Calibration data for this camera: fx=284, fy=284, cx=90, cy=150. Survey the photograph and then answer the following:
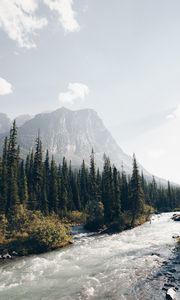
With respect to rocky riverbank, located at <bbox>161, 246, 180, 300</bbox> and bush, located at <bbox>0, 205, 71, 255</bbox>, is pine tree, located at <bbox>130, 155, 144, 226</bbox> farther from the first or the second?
rocky riverbank, located at <bbox>161, 246, 180, 300</bbox>

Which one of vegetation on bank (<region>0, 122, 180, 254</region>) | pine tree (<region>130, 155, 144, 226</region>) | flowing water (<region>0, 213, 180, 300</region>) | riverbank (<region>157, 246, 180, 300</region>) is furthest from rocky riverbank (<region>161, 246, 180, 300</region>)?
pine tree (<region>130, 155, 144, 226</region>)

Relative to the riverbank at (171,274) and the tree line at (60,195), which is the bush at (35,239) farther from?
the riverbank at (171,274)

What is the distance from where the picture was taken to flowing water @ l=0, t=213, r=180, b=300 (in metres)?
22.3

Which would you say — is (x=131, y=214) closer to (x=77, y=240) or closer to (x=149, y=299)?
(x=77, y=240)

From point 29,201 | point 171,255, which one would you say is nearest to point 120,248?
point 171,255

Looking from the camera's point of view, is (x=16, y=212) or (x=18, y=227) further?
(x=16, y=212)

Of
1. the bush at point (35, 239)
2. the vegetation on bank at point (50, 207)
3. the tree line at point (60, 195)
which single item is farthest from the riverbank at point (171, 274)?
the tree line at point (60, 195)

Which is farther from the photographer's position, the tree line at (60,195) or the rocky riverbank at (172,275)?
the tree line at (60,195)

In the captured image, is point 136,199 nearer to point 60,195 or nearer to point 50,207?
point 50,207

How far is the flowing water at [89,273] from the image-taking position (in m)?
22.3

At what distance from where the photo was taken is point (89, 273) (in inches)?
1096

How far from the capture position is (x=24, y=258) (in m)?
35.9

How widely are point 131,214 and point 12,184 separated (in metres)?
30.1

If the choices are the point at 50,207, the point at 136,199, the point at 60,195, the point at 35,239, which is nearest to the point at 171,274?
the point at 35,239
